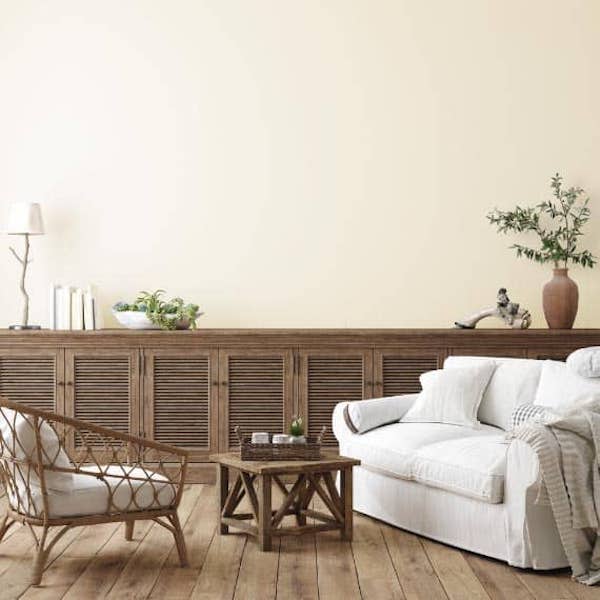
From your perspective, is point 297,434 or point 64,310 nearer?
point 297,434

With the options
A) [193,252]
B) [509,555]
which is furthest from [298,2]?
[509,555]

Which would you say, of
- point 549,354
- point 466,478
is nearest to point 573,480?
point 466,478

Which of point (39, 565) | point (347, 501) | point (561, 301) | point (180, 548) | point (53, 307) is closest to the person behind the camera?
point (39, 565)

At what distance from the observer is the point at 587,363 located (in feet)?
15.4

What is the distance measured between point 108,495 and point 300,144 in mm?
3190

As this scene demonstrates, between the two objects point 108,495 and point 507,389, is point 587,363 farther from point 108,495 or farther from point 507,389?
point 108,495

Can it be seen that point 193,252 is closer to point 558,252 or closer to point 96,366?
point 96,366

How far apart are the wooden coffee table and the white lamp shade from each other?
86.5 inches

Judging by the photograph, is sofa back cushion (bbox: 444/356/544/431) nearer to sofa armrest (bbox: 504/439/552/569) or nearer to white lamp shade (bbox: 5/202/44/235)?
sofa armrest (bbox: 504/439/552/569)

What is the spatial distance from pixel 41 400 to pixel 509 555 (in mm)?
3092

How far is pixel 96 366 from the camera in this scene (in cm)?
618

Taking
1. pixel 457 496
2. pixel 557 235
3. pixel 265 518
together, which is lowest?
pixel 265 518

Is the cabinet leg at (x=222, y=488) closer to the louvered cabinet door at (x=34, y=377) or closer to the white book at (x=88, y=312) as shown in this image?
the louvered cabinet door at (x=34, y=377)

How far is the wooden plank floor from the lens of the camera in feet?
12.9
